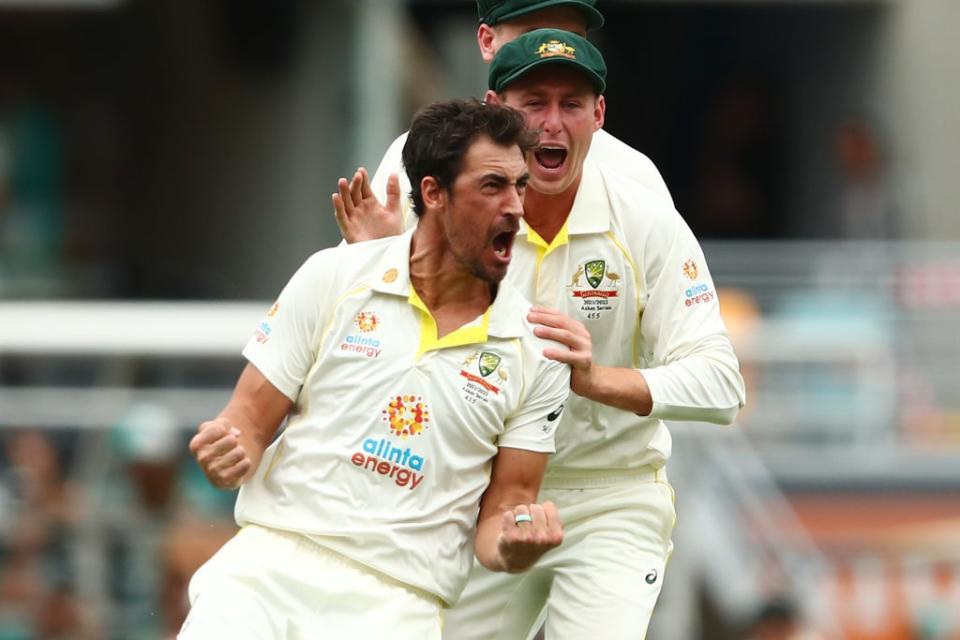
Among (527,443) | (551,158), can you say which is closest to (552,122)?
(551,158)

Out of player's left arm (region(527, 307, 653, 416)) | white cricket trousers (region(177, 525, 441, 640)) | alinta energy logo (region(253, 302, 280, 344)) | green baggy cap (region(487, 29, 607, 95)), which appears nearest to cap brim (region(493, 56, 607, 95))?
green baggy cap (region(487, 29, 607, 95))

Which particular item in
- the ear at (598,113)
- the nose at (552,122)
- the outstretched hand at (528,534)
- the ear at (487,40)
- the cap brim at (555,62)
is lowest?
the outstretched hand at (528,534)

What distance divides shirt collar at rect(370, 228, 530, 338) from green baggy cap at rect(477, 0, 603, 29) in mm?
826

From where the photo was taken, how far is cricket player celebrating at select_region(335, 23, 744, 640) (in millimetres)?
5406

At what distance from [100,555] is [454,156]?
494 centimetres

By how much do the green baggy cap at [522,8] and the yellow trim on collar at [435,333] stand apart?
0.99 m

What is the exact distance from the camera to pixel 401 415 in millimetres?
5074

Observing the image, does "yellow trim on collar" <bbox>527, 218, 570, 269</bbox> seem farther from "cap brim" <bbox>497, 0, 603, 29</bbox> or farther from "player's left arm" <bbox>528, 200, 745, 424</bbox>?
"cap brim" <bbox>497, 0, 603, 29</bbox>

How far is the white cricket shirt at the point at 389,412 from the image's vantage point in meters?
5.06

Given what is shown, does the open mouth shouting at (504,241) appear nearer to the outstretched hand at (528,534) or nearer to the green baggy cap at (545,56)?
the green baggy cap at (545,56)

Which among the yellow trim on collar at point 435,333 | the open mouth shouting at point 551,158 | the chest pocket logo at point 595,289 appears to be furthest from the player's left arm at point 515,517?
the open mouth shouting at point 551,158

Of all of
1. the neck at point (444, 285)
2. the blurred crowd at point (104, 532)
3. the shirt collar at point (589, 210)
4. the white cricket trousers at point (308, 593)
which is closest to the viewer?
the white cricket trousers at point (308, 593)

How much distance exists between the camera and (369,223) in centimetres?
549

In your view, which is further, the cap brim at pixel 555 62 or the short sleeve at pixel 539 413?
the cap brim at pixel 555 62
